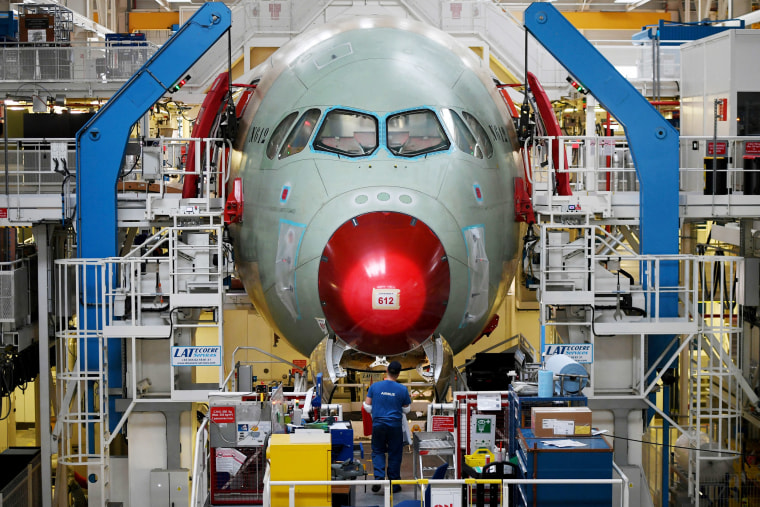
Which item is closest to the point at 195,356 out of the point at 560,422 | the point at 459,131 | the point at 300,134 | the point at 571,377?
the point at 300,134

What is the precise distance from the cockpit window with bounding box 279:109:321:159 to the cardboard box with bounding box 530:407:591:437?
4.94m

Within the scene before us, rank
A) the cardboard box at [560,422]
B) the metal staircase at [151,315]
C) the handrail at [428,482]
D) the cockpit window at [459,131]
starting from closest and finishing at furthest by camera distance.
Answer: the handrail at [428,482], the cardboard box at [560,422], the cockpit window at [459,131], the metal staircase at [151,315]

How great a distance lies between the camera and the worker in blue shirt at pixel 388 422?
12656mm

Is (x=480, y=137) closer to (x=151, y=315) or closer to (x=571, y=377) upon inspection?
(x=571, y=377)

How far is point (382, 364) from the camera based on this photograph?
1330 centimetres

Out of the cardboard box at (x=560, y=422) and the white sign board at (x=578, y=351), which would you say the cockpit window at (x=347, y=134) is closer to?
the cardboard box at (x=560, y=422)

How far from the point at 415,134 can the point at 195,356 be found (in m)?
4.93

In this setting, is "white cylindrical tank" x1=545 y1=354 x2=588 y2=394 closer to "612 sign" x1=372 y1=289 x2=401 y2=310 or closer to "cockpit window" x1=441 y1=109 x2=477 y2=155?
"612 sign" x1=372 y1=289 x2=401 y2=310

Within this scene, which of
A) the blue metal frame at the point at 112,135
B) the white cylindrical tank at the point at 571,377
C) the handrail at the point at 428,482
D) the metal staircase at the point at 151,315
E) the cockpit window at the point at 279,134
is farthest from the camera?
the blue metal frame at the point at 112,135

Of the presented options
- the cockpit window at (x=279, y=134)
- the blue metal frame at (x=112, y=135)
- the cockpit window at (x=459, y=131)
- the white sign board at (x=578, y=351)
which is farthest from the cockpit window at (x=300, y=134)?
the white sign board at (x=578, y=351)

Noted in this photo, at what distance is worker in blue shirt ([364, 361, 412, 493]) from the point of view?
41.5 feet

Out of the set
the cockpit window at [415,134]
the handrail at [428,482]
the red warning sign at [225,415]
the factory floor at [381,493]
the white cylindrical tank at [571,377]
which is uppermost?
the cockpit window at [415,134]

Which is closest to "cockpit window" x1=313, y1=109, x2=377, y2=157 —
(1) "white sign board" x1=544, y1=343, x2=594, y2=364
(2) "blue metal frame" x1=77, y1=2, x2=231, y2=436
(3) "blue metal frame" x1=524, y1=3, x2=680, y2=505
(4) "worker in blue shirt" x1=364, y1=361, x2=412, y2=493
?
(4) "worker in blue shirt" x1=364, y1=361, x2=412, y2=493

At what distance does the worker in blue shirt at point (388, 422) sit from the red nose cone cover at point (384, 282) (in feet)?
1.75
